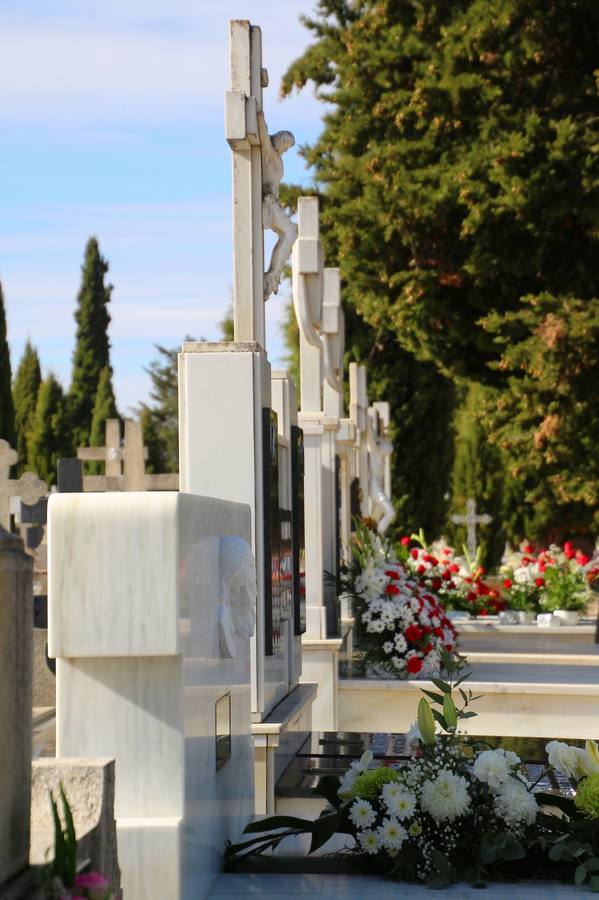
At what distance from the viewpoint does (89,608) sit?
11.0ft

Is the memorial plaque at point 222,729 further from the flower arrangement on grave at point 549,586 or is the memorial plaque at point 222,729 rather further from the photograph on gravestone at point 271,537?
the flower arrangement on grave at point 549,586

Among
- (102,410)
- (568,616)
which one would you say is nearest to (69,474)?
(568,616)

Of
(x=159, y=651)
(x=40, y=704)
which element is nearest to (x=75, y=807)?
(x=159, y=651)

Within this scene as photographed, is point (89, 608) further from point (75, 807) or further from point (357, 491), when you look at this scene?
point (357, 491)

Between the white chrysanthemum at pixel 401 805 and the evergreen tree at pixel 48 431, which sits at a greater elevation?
the evergreen tree at pixel 48 431

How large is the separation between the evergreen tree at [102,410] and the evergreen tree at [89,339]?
33.9 inches

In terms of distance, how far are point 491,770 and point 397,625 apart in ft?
18.0

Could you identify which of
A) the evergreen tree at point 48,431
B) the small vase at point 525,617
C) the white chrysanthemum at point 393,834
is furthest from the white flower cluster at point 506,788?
the evergreen tree at point 48,431

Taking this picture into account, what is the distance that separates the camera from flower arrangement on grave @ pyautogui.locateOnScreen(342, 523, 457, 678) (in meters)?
9.20

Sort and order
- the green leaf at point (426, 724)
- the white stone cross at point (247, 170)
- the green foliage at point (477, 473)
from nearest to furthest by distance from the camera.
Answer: the green leaf at point (426, 724)
the white stone cross at point (247, 170)
the green foliage at point (477, 473)

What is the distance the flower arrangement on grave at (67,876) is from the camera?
97.7 inches

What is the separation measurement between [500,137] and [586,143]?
1031 mm

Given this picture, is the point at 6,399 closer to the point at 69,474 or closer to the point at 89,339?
the point at 89,339

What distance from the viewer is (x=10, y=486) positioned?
1055 centimetres
